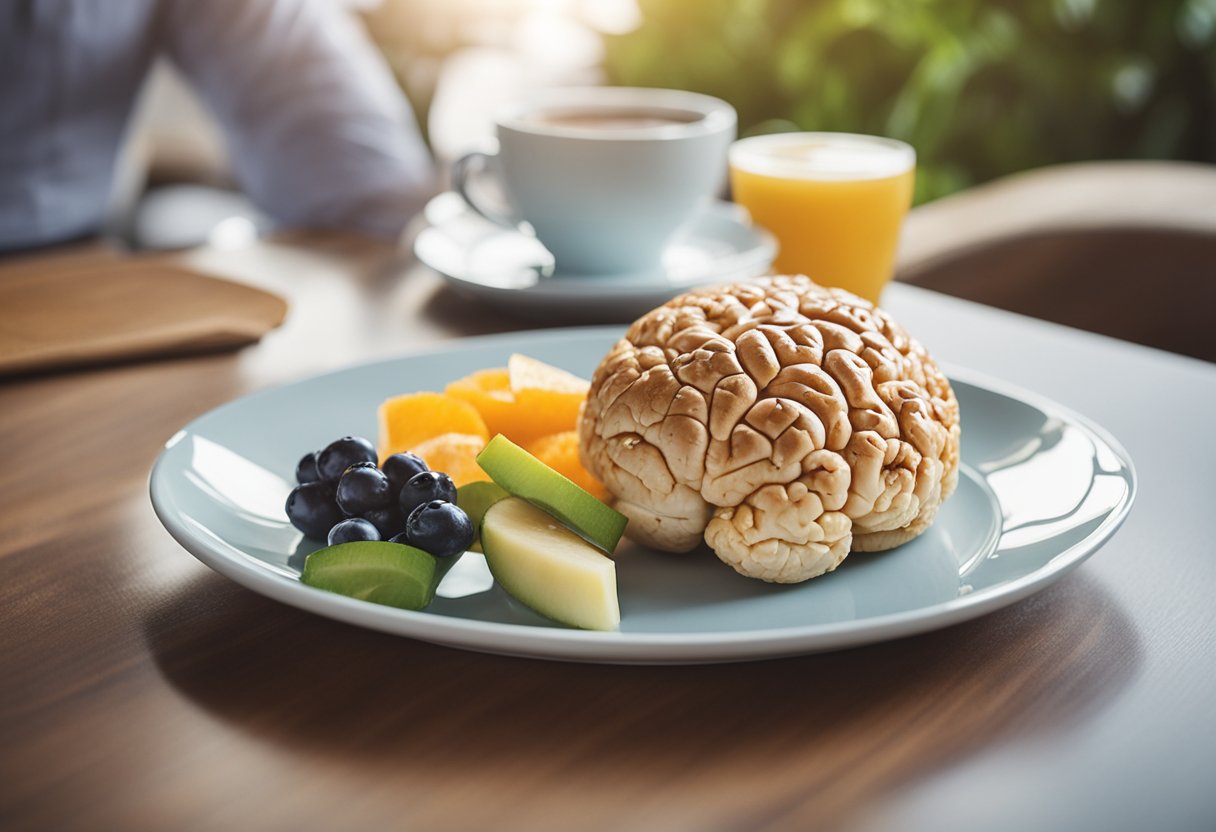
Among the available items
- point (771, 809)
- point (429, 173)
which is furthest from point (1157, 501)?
point (429, 173)

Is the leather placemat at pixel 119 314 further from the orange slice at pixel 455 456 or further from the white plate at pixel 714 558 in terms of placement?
the orange slice at pixel 455 456

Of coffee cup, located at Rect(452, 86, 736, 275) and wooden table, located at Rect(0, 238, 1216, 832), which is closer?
wooden table, located at Rect(0, 238, 1216, 832)

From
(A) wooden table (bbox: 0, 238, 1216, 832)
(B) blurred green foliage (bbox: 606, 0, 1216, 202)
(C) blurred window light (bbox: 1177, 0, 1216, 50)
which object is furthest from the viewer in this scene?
(B) blurred green foliage (bbox: 606, 0, 1216, 202)

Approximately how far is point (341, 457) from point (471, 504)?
0.09 m

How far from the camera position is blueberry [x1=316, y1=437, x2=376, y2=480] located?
2.44 feet

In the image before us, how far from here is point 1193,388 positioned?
1041 mm

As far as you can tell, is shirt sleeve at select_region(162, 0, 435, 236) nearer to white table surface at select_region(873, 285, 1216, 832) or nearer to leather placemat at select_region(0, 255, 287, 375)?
leather placemat at select_region(0, 255, 287, 375)

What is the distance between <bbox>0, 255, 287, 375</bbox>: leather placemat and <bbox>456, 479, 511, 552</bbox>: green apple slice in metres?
0.47

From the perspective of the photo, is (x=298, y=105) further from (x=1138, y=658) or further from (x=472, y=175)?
(x=1138, y=658)

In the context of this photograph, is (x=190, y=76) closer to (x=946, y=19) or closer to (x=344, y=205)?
(x=344, y=205)

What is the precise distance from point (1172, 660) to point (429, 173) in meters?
1.54

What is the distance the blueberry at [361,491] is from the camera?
27.8 inches

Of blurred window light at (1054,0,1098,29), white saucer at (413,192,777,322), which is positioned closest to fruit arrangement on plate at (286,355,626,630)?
white saucer at (413,192,777,322)

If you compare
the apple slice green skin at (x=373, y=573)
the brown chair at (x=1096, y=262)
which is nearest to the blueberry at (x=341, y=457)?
the apple slice green skin at (x=373, y=573)
